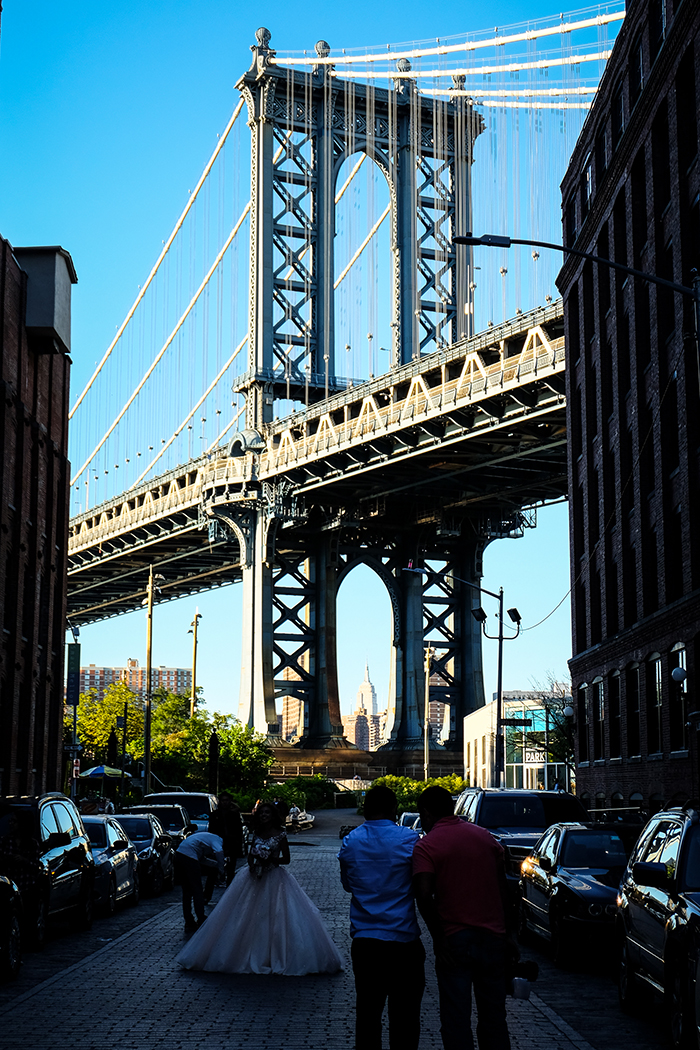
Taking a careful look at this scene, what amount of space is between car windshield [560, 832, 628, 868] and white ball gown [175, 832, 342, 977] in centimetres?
307

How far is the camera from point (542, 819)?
21.1 metres

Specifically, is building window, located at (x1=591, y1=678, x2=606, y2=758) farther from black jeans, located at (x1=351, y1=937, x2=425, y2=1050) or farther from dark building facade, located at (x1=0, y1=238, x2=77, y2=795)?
black jeans, located at (x1=351, y1=937, x2=425, y2=1050)

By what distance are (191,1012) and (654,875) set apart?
379 centimetres

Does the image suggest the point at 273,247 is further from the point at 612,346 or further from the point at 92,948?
the point at 92,948

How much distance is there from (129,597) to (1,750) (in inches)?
3151

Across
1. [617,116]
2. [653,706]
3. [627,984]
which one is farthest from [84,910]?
[617,116]

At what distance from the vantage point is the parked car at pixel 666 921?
31.8ft

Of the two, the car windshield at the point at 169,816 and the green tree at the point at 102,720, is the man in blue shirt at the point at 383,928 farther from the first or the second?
the green tree at the point at 102,720

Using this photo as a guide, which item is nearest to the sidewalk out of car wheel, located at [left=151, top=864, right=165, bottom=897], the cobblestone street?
the cobblestone street

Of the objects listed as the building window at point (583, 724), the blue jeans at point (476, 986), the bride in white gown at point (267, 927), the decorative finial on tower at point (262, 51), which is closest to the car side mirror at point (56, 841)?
the bride in white gown at point (267, 927)

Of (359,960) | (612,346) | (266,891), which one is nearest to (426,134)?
(612,346)

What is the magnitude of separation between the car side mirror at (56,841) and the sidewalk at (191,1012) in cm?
204

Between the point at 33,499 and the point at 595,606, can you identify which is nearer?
the point at 33,499

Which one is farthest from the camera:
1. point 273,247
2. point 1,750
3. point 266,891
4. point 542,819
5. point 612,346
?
point 273,247
